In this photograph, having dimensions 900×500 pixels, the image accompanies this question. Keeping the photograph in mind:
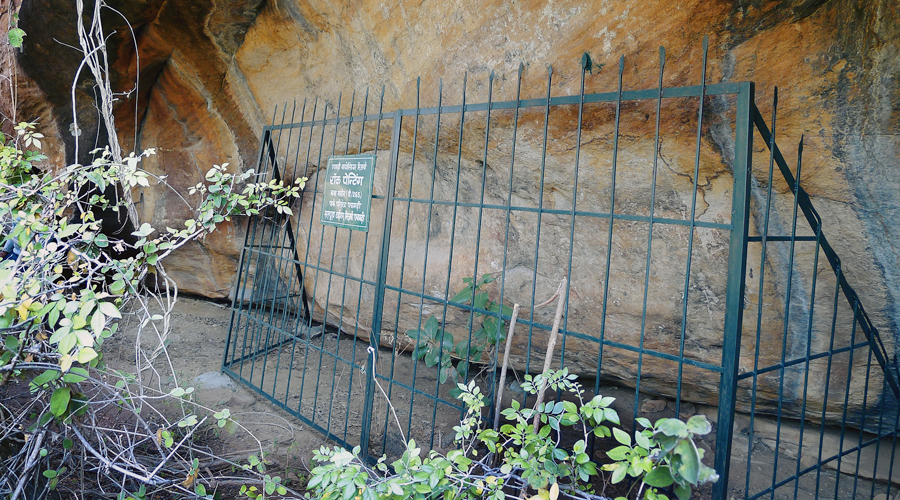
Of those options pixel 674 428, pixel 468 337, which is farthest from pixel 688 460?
pixel 468 337

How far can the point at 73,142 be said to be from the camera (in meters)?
4.59

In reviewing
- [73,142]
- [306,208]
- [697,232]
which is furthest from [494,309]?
[73,142]

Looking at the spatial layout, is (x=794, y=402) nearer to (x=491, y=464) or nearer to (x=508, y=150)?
(x=491, y=464)

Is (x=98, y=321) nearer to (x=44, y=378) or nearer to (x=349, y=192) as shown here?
(x=44, y=378)

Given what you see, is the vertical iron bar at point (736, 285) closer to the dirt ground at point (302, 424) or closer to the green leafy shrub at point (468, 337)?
the dirt ground at point (302, 424)

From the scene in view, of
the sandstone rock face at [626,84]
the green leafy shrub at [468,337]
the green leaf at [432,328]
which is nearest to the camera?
the sandstone rock face at [626,84]

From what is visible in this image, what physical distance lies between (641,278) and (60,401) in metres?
2.84

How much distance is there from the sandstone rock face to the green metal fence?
0.02 m

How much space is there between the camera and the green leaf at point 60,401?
1.68 meters

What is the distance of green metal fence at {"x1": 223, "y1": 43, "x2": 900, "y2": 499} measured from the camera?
2.25 meters

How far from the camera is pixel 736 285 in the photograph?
1.71 metres

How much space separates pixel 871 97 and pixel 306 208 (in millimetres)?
4237

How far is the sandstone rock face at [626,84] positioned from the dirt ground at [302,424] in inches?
15.5

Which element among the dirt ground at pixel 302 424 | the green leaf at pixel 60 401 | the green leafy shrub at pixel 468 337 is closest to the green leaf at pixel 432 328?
the green leafy shrub at pixel 468 337
